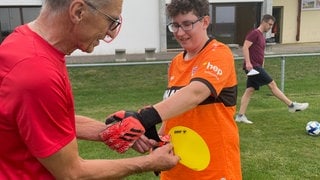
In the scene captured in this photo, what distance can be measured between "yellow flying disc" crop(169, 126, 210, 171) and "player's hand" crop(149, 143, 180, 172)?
417mm

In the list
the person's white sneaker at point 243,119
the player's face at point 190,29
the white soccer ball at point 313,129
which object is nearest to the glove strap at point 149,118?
the player's face at point 190,29

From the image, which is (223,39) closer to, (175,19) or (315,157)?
(315,157)

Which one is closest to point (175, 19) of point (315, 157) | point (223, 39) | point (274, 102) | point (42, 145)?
point (42, 145)

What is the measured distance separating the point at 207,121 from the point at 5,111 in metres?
1.36

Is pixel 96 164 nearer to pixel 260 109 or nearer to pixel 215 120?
pixel 215 120

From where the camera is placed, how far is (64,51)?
68.5 inches

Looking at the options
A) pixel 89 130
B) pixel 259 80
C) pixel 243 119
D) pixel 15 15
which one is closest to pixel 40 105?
pixel 89 130

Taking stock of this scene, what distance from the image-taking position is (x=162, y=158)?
2.12m

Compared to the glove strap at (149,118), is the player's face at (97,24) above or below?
above

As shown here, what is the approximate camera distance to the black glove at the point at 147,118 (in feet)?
7.52

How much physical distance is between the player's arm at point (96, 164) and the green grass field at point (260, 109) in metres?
3.07

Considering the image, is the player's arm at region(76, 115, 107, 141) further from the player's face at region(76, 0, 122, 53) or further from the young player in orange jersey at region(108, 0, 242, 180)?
the player's face at region(76, 0, 122, 53)

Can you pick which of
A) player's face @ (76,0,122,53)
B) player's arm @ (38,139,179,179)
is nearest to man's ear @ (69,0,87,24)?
player's face @ (76,0,122,53)

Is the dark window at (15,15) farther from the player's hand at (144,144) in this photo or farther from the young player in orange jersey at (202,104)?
the player's hand at (144,144)
